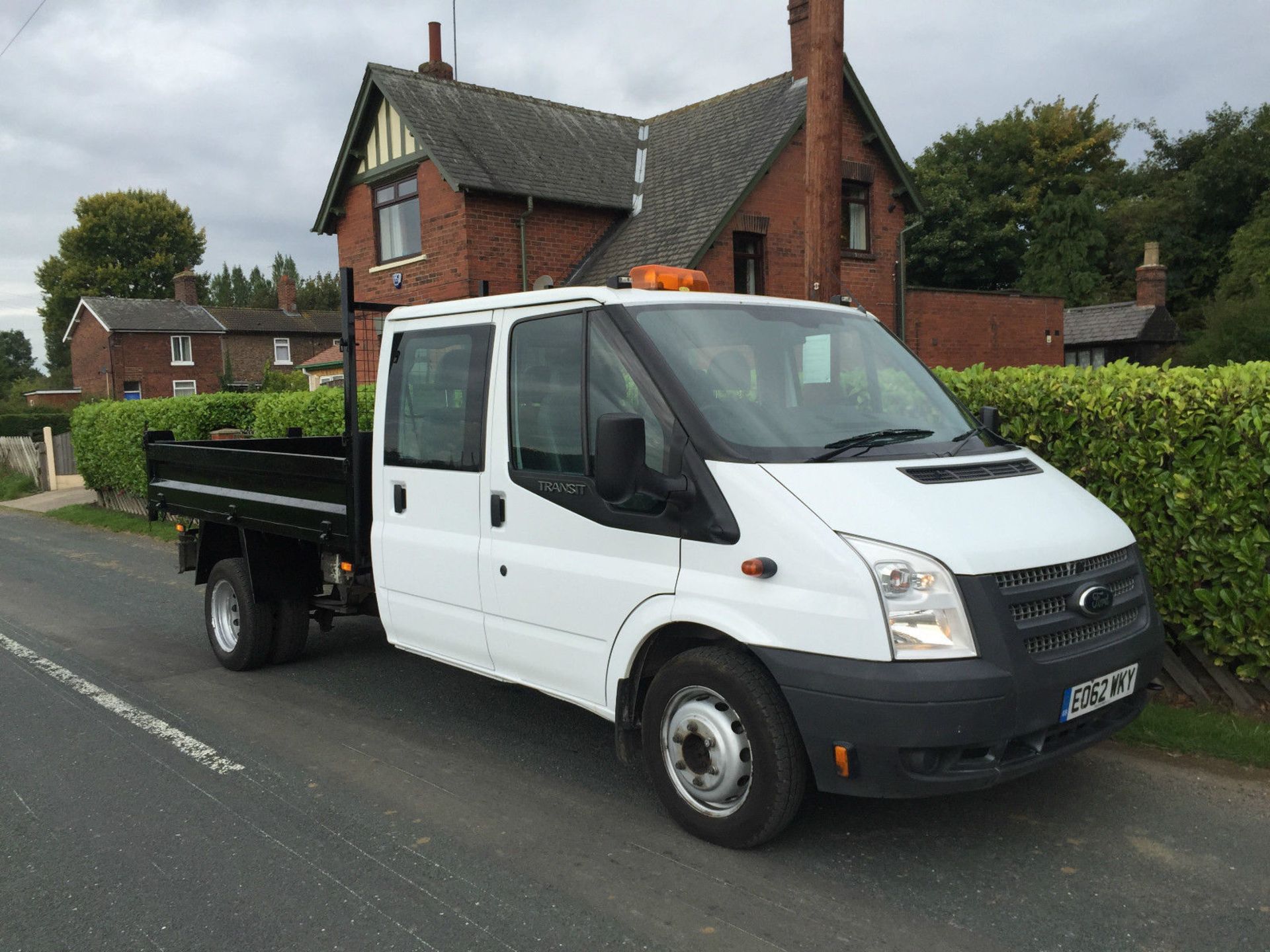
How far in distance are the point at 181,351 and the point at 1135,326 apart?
46.9 m

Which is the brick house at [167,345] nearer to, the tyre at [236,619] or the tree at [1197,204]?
the tree at [1197,204]

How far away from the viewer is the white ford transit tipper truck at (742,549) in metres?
3.59

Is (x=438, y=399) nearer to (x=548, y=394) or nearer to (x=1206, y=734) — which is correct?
(x=548, y=394)

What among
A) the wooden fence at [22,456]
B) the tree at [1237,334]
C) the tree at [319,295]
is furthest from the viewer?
the tree at [319,295]

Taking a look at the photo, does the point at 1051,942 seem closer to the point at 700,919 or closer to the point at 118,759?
the point at 700,919

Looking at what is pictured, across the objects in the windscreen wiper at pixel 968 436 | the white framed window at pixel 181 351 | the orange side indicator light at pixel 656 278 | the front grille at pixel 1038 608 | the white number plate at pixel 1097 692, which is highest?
the white framed window at pixel 181 351

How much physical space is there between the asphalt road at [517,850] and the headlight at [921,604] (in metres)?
0.90

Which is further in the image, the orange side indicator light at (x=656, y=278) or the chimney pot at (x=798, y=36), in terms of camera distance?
the chimney pot at (x=798, y=36)

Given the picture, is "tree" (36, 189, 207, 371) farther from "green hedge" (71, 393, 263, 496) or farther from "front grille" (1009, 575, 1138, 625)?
"front grille" (1009, 575, 1138, 625)

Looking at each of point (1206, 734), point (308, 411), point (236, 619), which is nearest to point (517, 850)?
point (1206, 734)

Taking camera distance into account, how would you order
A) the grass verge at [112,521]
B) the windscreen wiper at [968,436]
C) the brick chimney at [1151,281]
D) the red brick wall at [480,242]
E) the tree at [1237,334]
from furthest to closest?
the brick chimney at [1151,281], the tree at [1237,334], the red brick wall at [480,242], the grass verge at [112,521], the windscreen wiper at [968,436]

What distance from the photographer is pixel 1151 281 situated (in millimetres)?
43250

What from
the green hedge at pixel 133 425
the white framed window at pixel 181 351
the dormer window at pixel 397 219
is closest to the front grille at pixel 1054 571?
the green hedge at pixel 133 425

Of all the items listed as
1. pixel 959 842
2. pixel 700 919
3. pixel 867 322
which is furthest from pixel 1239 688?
pixel 700 919
